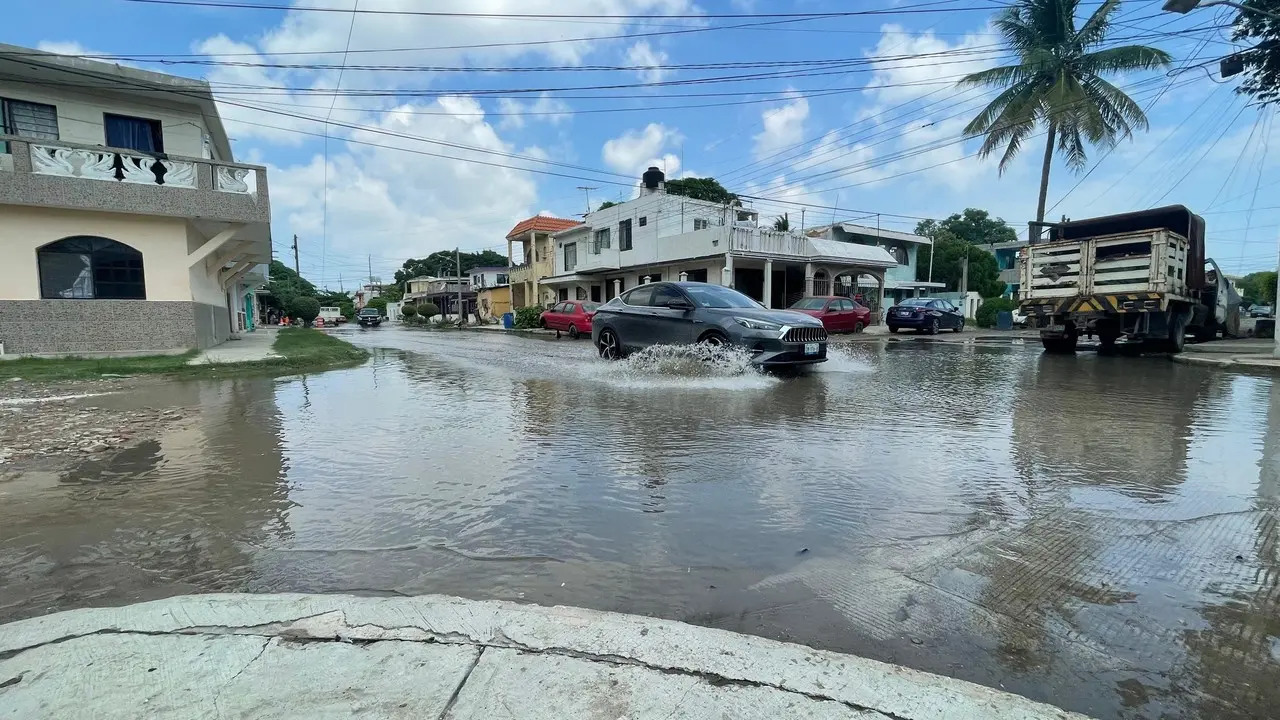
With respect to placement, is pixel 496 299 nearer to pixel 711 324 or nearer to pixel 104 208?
pixel 104 208

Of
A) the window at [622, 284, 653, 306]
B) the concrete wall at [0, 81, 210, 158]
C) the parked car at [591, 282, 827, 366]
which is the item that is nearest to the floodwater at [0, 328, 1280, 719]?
the parked car at [591, 282, 827, 366]

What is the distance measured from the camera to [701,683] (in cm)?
197

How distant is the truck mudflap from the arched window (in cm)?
1982

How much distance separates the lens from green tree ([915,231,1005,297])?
48.3m

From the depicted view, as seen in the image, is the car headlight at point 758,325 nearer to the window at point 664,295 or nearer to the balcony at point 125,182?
the window at point 664,295

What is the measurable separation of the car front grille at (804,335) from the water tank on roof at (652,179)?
23109 millimetres

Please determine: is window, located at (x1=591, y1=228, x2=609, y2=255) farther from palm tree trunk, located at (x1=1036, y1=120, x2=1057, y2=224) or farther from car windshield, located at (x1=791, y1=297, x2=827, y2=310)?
palm tree trunk, located at (x1=1036, y1=120, x2=1057, y2=224)

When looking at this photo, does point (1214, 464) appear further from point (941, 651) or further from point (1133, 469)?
point (941, 651)

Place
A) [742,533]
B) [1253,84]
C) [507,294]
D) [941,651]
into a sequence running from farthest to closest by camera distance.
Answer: [507,294]
[1253,84]
[742,533]
[941,651]

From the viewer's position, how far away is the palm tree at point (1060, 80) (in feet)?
76.4

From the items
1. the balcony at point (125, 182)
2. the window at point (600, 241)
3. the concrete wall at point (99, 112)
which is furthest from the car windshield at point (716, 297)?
the window at point (600, 241)

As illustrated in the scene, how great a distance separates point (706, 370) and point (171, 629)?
785cm

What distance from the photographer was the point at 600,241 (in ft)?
111

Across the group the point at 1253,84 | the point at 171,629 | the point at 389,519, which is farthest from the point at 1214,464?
the point at 1253,84
